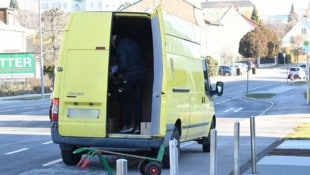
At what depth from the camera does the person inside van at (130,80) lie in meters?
12.0

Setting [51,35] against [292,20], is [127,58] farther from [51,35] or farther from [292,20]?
[292,20]

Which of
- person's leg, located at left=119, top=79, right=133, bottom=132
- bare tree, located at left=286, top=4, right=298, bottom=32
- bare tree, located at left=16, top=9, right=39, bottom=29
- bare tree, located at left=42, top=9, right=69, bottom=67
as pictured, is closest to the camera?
person's leg, located at left=119, top=79, right=133, bottom=132

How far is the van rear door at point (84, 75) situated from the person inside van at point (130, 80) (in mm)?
580

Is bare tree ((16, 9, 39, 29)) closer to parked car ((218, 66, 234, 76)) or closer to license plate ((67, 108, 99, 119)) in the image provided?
parked car ((218, 66, 234, 76))

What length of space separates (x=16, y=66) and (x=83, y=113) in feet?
155

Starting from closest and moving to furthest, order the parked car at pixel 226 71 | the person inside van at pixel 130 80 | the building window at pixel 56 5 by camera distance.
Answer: the person inside van at pixel 130 80
the parked car at pixel 226 71
the building window at pixel 56 5

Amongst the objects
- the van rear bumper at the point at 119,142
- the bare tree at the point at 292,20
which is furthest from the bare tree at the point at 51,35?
the bare tree at the point at 292,20

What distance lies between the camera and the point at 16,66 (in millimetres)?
57469

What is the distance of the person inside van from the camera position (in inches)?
474

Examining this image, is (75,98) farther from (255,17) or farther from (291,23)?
(291,23)

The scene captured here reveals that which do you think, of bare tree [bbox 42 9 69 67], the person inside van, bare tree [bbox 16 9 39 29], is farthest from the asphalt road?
bare tree [bbox 16 9 39 29]

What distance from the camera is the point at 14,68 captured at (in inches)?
2256

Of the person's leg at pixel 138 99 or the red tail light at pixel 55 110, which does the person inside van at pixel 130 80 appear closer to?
the person's leg at pixel 138 99

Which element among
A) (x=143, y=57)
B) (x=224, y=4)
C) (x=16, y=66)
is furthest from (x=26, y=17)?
(x=143, y=57)
